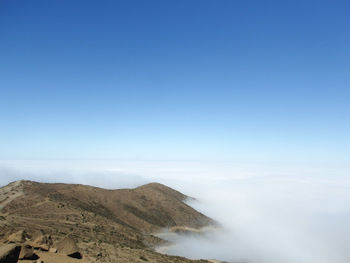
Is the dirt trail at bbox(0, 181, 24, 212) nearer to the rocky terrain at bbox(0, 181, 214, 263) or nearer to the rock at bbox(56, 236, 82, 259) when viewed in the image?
the rocky terrain at bbox(0, 181, 214, 263)

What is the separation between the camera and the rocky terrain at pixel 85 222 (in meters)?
18.5

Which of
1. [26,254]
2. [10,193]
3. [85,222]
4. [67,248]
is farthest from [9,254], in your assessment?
[10,193]

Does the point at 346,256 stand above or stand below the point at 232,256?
below

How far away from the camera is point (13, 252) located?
1220 centimetres

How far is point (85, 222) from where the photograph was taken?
144 feet

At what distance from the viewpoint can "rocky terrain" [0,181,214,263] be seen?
1847cm

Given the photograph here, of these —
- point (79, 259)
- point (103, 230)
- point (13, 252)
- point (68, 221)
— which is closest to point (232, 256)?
point (103, 230)

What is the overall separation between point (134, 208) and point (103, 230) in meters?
31.0

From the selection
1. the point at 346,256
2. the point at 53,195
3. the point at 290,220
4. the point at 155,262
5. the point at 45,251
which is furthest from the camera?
the point at 290,220

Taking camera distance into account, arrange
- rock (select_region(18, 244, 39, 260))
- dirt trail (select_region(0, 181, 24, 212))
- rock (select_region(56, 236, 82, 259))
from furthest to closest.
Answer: dirt trail (select_region(0, 181, 24, 212))
rock (select_region(56, 236, 82, 259))
rock (select_region(18, 244, 39, 260))

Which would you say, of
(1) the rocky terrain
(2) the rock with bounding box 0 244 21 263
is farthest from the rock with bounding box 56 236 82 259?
(2) the rock with bounding box 0 244 21 263

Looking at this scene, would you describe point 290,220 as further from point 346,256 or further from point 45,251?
point 45,251

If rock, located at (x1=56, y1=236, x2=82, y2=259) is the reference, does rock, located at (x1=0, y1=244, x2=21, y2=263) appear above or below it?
above

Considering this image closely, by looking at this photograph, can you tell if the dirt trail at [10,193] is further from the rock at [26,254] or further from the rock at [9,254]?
the rock at [9,254]
